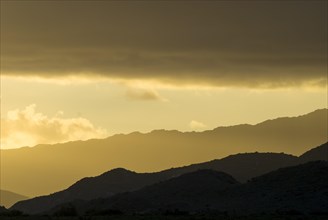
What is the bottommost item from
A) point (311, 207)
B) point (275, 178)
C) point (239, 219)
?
point (239, 219)

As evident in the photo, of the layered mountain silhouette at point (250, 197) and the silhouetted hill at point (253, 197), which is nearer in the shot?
the layered mountain silhouette at point (250, 197)

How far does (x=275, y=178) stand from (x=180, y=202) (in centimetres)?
1939

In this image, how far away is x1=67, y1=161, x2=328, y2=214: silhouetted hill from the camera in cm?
16038

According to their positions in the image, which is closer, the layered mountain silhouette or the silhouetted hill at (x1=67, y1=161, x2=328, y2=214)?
the layered mountain silhouette

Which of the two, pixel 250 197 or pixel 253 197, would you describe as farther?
pixel 250 197

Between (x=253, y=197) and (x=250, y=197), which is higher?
(x=250, y=197)

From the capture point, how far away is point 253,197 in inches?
6816

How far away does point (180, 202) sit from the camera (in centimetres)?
17850

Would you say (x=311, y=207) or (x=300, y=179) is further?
(x=300, y=179)

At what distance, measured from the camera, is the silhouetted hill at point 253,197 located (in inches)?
6314

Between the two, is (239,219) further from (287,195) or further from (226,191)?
(226,191)

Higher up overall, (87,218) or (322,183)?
(322,183)

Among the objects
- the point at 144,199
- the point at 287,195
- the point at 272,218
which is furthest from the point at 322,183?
the point at 272,218

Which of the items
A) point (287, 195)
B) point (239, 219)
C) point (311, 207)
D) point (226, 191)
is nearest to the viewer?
point (239, 219)
